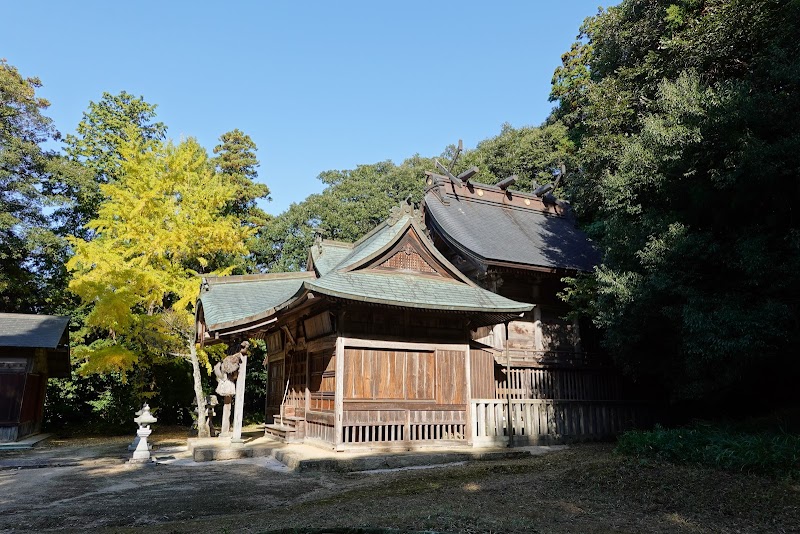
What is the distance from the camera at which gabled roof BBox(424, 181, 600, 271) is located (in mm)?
15773

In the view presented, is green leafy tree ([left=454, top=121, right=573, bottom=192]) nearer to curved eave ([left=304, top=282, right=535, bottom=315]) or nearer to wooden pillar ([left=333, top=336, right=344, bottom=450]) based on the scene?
curved eave ([left=304, top=282, right=535, bottom=315])

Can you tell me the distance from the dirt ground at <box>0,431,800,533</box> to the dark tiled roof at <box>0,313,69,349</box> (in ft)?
30.7

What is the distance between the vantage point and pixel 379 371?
460 inches

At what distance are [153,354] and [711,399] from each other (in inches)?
691

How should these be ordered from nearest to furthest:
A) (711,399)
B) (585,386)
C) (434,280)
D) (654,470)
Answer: (654,470) < (711,399) < (434,280) < (585,386)

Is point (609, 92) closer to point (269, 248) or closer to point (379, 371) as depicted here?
point (379, 371)

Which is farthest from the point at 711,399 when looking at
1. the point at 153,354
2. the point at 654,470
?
the point at 153,354

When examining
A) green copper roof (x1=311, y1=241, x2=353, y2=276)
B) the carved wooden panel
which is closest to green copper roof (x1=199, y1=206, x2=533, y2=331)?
the carved wooden panel

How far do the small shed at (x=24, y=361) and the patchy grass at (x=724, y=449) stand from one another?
18.4 metres

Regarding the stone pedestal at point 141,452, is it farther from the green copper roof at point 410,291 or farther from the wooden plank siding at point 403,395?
the green copper roof at point 410,291

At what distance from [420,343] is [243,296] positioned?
511 centimetres

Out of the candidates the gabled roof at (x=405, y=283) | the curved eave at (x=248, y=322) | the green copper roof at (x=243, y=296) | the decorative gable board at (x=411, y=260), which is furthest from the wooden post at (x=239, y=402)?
the decorative gable board at (x=411, y=260)

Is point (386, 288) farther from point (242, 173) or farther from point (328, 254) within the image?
point (242, 173)

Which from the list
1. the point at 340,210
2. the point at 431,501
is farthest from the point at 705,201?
the point at 340,210
